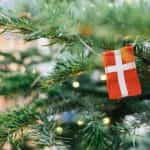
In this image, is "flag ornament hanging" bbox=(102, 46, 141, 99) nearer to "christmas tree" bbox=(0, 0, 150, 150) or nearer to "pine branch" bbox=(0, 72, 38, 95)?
"christmas tree" bbox=(0, 0, 150, 150)

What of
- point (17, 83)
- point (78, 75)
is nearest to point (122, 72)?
point (78, 75)

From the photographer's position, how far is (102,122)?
1.72 ft

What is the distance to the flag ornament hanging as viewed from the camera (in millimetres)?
479

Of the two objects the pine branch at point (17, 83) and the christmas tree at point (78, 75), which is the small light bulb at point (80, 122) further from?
the pine branch at point (17, 83)

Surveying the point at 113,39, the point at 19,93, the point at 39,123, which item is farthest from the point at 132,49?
the point at 19,93

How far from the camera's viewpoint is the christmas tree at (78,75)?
1.48ft

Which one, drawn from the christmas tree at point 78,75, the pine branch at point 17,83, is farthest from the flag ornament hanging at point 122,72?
the pine branch at point 17,83

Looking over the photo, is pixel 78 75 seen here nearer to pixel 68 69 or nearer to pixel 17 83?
pixel 68 69

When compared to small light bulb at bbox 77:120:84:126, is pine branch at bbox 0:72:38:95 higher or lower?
higher

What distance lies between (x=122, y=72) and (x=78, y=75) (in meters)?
0.05

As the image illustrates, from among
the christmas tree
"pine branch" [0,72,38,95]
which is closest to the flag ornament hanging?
the christmas tree

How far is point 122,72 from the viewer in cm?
49

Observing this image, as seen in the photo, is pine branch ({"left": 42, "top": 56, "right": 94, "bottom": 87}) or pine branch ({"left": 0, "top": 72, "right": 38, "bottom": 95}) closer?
pine branch ({"left": 42, "top": 56, "right": 94, "bottom": 87})

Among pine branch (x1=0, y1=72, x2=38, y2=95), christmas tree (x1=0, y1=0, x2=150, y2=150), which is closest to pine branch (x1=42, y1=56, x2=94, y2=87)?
christmas tree (x1=0, y1=0, x2=150, y2=150)
